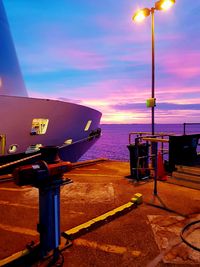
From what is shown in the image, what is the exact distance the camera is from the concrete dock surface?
3.34m

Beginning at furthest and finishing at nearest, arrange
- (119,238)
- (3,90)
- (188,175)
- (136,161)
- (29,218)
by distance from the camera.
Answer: (3,90) → (136,161) → (188,175) → (29,218) → (119,238)

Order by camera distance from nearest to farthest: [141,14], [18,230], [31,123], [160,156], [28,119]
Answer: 1. [18,230]
2. [160,156]
3. [141,14]
4. [28,119]
5. [31,123]

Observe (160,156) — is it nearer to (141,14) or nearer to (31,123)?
(31,123)

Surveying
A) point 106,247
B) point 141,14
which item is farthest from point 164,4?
point 106,247

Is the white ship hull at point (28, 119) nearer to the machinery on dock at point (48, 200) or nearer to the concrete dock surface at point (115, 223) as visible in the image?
the concrete dock surface at point (115, 223)

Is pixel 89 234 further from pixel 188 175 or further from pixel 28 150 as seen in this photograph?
pixel 28 150

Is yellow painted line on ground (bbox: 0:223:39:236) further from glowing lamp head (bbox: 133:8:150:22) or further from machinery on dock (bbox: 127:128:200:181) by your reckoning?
glowing lamp head (bbox: 133:8:150:22)

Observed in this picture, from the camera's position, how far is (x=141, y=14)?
859cm

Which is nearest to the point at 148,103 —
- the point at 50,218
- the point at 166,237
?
the point at 166,237

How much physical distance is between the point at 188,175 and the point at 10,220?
16.0ft

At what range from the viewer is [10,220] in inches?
179

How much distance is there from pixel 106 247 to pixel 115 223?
2.77 ft

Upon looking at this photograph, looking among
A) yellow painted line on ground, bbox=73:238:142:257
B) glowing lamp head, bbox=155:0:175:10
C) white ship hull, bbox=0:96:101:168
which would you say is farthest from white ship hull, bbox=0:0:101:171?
glowing lamp head, bbox=155:0:175:10

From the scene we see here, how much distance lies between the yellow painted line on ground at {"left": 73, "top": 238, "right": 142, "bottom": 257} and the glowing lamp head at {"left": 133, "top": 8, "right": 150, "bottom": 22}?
25.9 feet
